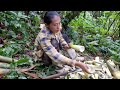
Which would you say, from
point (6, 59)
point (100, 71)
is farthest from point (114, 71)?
point (6, 59)

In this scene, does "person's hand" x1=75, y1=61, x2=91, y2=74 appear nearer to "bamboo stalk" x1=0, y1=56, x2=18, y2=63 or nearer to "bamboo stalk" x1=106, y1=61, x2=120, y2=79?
"bamboo stalk" x1=106, y1=61, x2=120, y2=79

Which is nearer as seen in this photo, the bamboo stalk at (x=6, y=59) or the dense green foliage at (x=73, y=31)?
the bamboo stalk at (x=6, y=59)

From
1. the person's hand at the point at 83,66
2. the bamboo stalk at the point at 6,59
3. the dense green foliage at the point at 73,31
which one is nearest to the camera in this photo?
the person's hand at the point at 83,66

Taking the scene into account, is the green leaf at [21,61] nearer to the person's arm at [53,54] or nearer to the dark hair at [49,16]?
the person's arm at [53,54]

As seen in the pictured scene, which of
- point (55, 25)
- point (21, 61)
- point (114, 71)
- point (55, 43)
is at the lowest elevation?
point (114, 71)

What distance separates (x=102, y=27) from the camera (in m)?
2.59

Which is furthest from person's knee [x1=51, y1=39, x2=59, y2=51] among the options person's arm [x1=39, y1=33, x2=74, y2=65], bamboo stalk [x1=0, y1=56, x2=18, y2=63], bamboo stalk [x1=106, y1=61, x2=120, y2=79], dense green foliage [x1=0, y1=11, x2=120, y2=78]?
bamboo stalk [x1=106, y1=61, x2=120, y2=79]

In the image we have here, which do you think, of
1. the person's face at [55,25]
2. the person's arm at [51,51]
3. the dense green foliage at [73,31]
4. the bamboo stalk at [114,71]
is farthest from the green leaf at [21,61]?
the bamboo stalk at [114,71]

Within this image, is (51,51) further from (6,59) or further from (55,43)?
(6,59)

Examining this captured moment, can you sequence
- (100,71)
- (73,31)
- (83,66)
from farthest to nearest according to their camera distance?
(73,31) → (100,71) → (83,66)

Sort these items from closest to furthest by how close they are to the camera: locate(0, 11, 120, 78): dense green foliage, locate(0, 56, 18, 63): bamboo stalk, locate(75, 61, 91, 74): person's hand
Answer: locate(75, 61, 91, 74): person's hand < locate(0, 56, 18, 63): bamboo stalk < locate(0, 11, 120, 78): dense green foliage

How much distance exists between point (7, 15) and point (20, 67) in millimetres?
583

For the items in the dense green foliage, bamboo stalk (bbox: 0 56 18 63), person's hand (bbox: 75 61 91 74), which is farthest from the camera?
the dense green foliage
